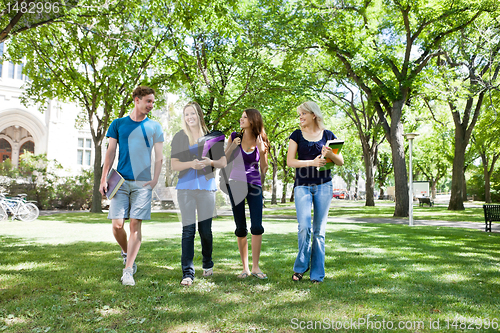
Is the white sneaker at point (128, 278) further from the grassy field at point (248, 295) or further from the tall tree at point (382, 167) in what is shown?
the tall tree at point (382, 167)

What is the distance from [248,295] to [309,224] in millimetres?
1199

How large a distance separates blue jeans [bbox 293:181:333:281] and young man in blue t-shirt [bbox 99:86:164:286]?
1846 millimetres

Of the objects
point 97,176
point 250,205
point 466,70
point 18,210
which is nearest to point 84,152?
point 97,176

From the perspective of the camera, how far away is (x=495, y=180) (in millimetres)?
42562

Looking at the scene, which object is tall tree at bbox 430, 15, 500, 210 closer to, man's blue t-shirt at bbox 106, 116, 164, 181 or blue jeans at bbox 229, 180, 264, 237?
blue jeans at bbox 229, 180, 264, 237

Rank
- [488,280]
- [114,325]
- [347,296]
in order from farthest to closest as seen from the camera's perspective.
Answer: [488,280] < [347,296] < [114,325]

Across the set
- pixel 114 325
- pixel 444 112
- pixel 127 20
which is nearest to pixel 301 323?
pixel 114 325

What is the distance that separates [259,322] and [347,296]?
4.12 ft

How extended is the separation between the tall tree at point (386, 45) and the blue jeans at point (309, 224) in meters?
13.7

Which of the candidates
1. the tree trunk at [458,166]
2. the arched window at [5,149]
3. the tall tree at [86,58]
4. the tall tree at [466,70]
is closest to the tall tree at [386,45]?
the tall tree at [466,70]

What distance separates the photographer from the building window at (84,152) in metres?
33.7

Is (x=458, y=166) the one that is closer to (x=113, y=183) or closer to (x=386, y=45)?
(x=386, y=45)

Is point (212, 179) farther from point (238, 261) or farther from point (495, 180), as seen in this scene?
point (495, 180)

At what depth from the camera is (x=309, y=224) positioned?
4.61m
